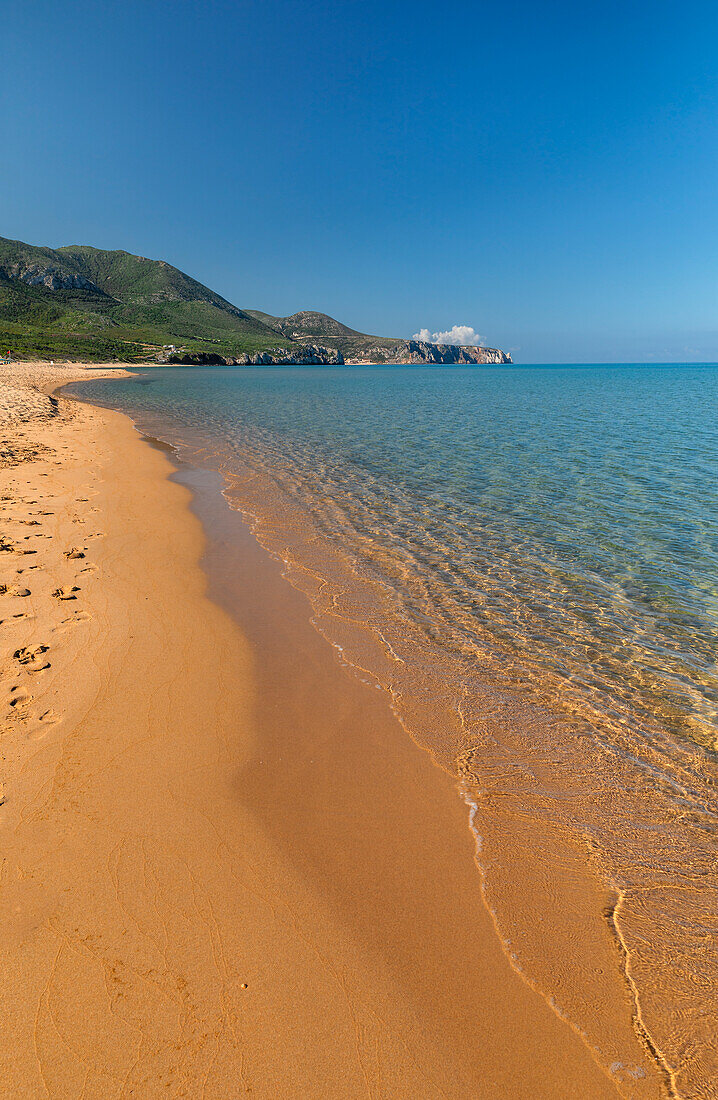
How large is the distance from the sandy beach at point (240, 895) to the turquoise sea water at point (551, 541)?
2833 mm

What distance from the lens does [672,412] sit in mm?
43344

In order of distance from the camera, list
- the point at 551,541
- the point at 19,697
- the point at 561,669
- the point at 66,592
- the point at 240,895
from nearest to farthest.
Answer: the point at 240,895, the point at 19,697, the point at 561,669, the point at 66,592, the point at 551,541

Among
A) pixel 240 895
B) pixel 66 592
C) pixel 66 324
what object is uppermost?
pixel 66 324

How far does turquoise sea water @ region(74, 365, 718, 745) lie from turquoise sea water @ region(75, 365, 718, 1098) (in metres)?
0.06

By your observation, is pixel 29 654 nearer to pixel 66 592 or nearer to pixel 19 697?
pixel 19 697

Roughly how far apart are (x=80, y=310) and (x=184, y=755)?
21194 centimetres

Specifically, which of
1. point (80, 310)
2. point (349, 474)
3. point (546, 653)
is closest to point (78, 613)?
point (546, 653)

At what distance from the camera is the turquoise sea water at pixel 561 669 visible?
148 inches

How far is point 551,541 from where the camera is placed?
1232 centimetres

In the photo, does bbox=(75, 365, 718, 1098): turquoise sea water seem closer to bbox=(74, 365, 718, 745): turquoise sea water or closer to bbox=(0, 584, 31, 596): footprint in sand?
bbox=(74, 365, 718, 745): turquoise sea water

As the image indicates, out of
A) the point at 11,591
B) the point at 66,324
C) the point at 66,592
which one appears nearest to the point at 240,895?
the point at 66,592

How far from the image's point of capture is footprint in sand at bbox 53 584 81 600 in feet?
28.6

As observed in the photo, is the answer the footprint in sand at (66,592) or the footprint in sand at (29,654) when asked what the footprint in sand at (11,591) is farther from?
the footprint in sand at (29,654)

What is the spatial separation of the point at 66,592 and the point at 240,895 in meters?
6.73
